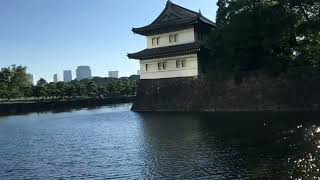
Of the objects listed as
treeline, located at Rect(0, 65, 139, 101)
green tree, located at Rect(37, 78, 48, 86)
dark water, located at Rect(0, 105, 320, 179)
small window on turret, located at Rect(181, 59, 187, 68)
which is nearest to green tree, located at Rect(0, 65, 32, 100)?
treeline, located at Rect(0, 65, 139, 101)

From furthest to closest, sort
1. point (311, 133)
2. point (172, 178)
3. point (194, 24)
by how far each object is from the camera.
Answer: point (194, 24) < point (311, 133) < point (172, 178)

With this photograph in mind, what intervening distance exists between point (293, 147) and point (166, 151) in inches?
270

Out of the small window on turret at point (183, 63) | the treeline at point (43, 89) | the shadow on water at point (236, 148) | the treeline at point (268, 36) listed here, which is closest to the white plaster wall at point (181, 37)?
the small window on turret at point (183, 63)

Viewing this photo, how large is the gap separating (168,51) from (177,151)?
3066cm

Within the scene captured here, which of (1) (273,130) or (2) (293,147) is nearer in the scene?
(2) (293,147)

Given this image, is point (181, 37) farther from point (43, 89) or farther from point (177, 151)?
point (43, 89)

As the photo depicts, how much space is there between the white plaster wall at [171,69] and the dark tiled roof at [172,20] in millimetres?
3902

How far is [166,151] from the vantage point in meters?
23.7

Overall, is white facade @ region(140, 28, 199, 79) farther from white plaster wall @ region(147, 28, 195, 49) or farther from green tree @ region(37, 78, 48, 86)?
green tree @ region(37, 78, 48, 86)

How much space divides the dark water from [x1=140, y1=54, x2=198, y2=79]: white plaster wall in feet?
52.8

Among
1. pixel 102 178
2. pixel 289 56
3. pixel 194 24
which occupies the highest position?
pixel 194 24

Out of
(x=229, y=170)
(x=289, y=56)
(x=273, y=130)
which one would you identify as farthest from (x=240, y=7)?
(x=229, y=170)

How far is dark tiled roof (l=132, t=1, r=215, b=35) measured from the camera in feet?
172

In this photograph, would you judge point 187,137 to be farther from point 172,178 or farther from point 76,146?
point 172,178
